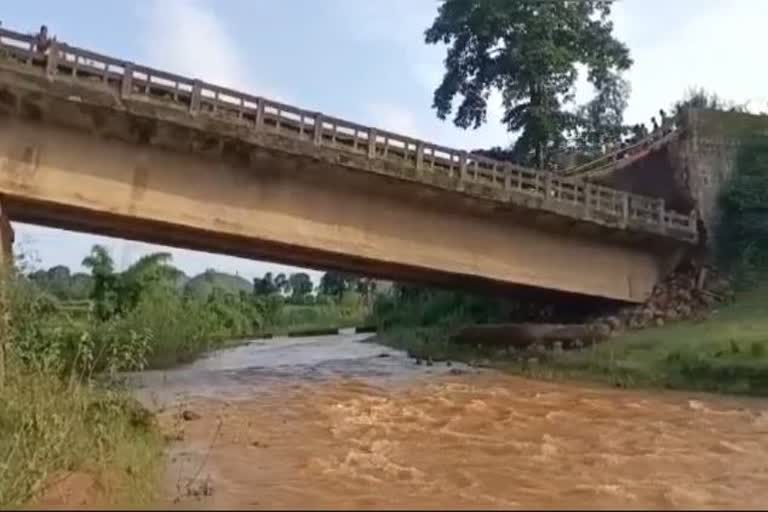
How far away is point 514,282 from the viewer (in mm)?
21969

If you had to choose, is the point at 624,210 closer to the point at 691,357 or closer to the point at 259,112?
the point at 691,357

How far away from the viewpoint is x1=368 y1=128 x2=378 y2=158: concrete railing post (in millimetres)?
18469

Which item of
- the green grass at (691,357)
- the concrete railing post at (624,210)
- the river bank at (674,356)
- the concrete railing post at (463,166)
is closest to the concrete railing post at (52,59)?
the concrete railing post at (463,166)

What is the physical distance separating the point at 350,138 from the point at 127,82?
197 inches

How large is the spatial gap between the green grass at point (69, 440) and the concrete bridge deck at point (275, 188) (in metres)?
6.11

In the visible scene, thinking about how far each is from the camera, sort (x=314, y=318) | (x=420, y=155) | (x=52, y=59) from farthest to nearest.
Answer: (x=314, y=318)
(x=420, y=155)
(x=52, y=59)

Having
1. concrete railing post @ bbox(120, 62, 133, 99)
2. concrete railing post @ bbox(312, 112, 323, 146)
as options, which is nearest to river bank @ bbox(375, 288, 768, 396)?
concrete railing post @ bbox(312, 112, 323, 146)

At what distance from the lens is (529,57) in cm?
3369

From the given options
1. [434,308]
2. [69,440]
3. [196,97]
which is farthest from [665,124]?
[69,440]

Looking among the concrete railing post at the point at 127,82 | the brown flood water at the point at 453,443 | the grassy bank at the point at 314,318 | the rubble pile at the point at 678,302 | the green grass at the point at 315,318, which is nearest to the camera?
the brown flood water at the point at 453,443

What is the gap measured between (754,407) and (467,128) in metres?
24.8

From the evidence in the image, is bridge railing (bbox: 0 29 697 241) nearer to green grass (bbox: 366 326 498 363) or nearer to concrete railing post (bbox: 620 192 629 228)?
concrete railing post (bbox: 620 192 629 228)

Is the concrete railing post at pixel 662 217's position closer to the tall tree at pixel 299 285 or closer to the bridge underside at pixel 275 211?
the bridge underside at pixel 275 211

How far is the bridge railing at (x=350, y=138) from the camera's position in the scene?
14992mm
